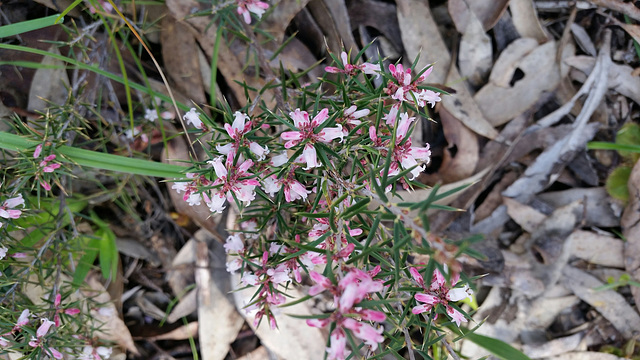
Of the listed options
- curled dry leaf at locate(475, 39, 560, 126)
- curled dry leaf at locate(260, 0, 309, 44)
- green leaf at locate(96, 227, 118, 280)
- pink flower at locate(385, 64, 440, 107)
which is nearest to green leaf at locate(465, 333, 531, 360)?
pink flower at locate(385, 64, 440, 107)

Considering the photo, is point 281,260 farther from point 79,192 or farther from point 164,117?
point 79,192

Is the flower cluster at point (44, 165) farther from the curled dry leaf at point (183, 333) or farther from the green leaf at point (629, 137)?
the green leaf at point (629, 137)

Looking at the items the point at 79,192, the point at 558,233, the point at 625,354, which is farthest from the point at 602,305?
the point at 79,192

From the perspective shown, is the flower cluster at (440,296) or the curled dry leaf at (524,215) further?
the curled dry leaf at (524,215)

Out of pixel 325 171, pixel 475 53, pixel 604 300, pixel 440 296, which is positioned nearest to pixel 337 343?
pixel 440 296

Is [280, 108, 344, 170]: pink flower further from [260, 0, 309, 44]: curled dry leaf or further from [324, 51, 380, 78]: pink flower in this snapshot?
[260, 0, 309, 44]: curled dry leaf

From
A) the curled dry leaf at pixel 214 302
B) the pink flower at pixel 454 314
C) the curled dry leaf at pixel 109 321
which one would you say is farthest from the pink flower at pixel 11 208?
the pink flower at pixel 454 314
